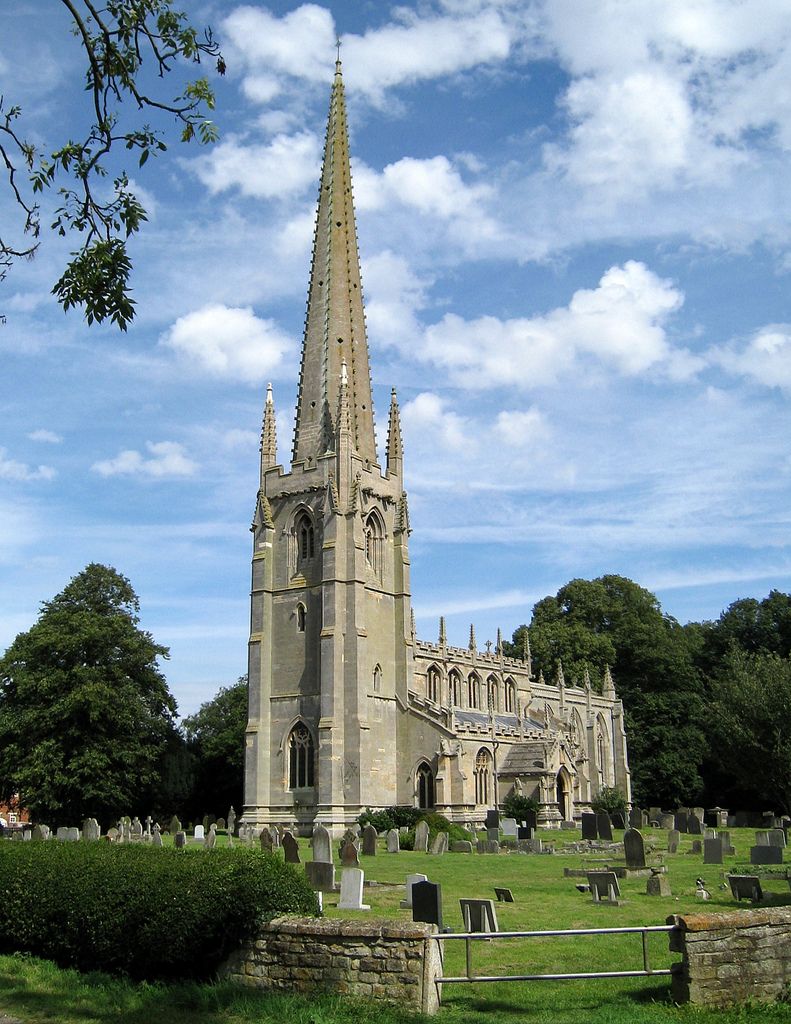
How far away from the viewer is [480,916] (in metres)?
13.8

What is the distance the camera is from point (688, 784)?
216 feet

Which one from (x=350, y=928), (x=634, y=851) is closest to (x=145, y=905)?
(x=350, y=928)

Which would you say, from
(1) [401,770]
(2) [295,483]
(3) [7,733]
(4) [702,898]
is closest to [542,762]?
(1) [401,770]

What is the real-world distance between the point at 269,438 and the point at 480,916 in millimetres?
40854

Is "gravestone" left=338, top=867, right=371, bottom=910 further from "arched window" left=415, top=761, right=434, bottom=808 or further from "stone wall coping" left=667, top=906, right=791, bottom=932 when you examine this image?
"arched window" left=415, top=761, right=434, bottom=808

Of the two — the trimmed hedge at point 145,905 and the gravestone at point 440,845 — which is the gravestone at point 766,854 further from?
the trimmed hedge at point 145,905

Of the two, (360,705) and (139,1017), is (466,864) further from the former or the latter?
(360,705)

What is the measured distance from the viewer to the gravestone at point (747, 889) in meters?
17.1

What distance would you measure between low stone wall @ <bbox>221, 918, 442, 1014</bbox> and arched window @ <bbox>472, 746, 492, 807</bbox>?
40002mm

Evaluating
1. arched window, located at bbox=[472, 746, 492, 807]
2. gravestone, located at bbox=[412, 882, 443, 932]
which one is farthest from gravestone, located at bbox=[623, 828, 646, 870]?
arched window, located at bbox=[472, 746, 492, 807]

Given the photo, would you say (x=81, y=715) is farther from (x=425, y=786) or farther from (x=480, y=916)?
(x=480, y=916)

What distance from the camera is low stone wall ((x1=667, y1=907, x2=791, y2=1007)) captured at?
33.6 ft

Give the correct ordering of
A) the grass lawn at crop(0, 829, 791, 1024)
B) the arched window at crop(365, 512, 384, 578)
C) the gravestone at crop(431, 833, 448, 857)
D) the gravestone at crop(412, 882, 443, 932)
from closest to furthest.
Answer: the grass lawn at crop(0, 829, 791, 1024), the gravestone at crop(412, 882, 443, 932), the gravestone at crop(431, 833, 448, 857), the arched window at crop(365, 512, 384, 578)

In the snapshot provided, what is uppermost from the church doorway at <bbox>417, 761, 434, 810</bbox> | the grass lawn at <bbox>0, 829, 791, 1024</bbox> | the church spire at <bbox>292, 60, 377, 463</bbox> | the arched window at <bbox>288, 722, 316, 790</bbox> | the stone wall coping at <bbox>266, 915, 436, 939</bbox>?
the church spire at <bbox>292, 60, 377, 463</bbox>
